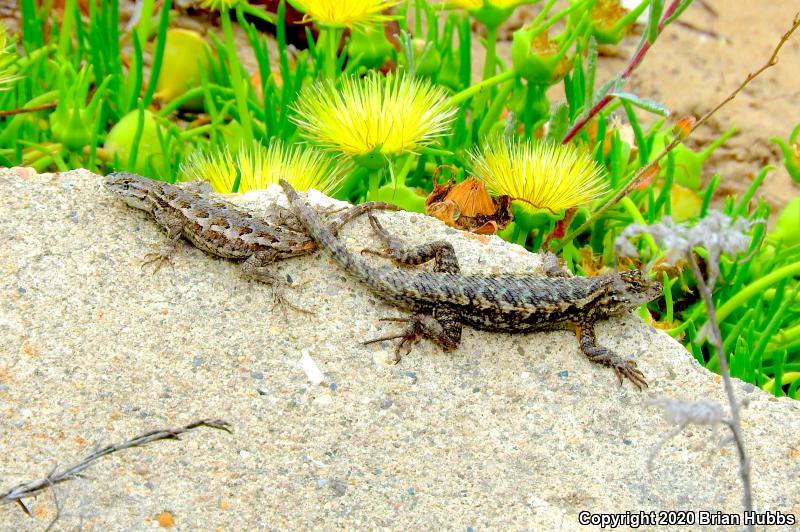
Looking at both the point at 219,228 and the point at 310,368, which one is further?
the point at 219,228

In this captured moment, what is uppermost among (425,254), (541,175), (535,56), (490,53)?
(535,56)

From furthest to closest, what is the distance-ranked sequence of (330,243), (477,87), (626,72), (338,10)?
(477,87)
(338,10)
(626,72)
(330,243)

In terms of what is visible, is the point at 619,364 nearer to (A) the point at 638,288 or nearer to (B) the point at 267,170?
(A) the point at 638,288

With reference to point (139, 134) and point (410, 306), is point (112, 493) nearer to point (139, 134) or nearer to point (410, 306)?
point (410, 306)

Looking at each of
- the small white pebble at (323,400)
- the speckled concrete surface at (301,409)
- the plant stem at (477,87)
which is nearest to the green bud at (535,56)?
the plant stem at (477,87)

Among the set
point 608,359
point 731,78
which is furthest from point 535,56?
point 731,78

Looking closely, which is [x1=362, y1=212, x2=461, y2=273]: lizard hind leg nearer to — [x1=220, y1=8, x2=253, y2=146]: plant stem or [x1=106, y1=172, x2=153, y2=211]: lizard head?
A: [x1=106, y1=172, x2=153, y2=211]: lizard head

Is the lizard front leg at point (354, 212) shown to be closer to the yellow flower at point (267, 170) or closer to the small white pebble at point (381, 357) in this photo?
the yellow flower at point (267, 170)

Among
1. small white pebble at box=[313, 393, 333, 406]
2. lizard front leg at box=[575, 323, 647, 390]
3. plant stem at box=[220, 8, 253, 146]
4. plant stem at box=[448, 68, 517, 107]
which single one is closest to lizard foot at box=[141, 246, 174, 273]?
small white pebble at box=[313, 393, 333, 406]
